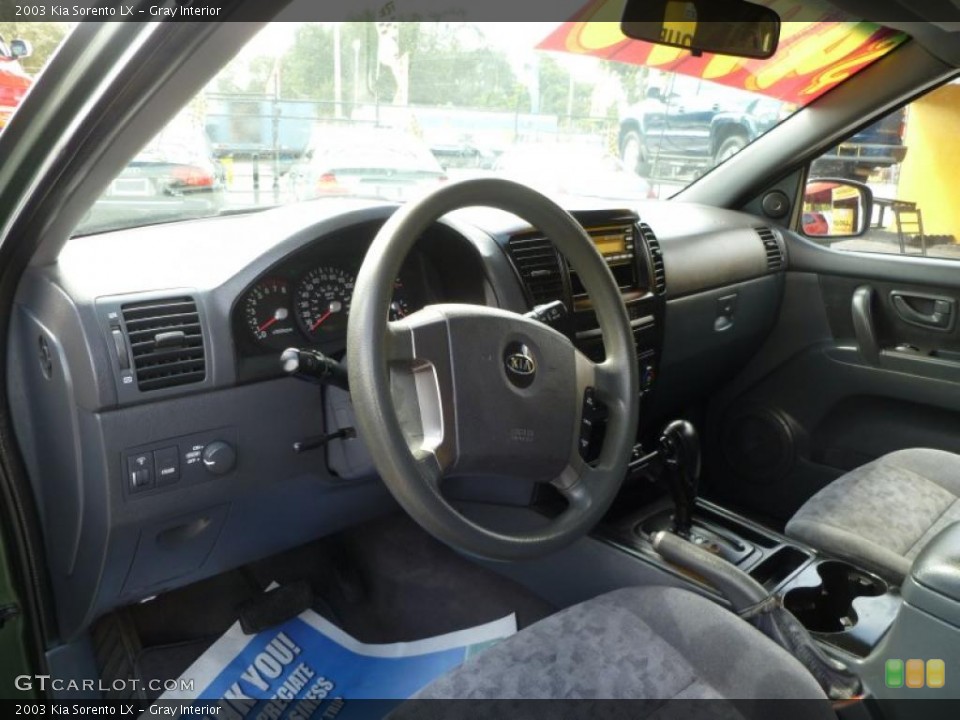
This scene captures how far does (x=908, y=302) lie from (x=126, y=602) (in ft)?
8.23

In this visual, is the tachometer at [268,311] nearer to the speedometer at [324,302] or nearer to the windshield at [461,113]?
the speedometer at [324,302]

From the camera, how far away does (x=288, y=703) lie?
1.93m

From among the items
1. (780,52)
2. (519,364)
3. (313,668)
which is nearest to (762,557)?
(519,364)

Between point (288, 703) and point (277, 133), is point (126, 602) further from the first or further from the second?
point (277, 133)

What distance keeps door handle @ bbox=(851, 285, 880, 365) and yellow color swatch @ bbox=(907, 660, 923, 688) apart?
1.55 m

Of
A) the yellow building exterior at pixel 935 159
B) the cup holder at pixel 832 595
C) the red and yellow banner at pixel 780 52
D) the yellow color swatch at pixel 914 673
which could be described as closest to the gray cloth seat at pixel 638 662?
the yellow color swatch at pixel 914 673

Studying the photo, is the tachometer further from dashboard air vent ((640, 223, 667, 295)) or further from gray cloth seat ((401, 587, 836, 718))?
dashboard air vent ((640, 223, 667, 295))

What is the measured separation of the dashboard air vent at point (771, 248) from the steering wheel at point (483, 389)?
161 centimetres

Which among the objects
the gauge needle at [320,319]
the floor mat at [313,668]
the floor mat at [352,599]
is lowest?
the floor mat at [313,668]

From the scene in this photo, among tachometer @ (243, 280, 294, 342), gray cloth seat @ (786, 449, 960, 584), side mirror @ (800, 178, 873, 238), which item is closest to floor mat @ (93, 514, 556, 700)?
gray cloth seat @ (786, 449, 960, 584)

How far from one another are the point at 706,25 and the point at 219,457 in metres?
1.51

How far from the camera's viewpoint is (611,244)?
2250 mm

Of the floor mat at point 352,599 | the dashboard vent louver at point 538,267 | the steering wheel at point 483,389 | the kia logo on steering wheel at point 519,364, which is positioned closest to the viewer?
the steering wheel at point 483,389

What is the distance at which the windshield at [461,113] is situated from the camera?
169cm
